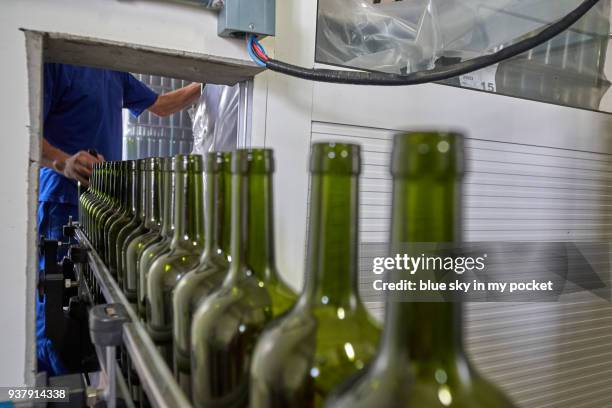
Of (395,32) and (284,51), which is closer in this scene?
(284,51)

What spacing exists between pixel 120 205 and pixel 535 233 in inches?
43.2

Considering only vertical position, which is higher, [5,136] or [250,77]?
[250,77]

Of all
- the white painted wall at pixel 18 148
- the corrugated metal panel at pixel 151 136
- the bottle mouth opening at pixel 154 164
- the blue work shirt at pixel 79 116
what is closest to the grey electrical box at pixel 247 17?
the white painted wall at pixel 18 148

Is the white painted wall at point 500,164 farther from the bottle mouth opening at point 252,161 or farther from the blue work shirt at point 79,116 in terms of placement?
the blue work shirt at point 79,116

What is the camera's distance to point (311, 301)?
349mm

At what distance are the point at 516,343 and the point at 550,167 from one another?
0.51m

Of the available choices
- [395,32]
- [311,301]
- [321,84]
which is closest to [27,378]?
[311,301]

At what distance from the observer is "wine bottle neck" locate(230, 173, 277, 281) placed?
40 centimetres

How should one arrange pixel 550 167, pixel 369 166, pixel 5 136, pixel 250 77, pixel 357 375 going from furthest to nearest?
pixel 550 167, pixel 369 166, pixel 250 77, pixel 5 136, pixel 357 375

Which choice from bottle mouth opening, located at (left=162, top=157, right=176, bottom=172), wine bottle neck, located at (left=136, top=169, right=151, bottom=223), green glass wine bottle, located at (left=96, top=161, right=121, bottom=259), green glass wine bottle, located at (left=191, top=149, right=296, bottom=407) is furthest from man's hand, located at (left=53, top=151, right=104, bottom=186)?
green glass wine bottle, located at (left=191, top=149, right=296, bottom=407)

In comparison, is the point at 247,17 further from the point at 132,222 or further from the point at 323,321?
the point at 323,321

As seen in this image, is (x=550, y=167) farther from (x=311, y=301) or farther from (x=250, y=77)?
(x=311, y=301)

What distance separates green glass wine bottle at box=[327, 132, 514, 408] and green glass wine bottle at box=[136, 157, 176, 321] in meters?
0.39

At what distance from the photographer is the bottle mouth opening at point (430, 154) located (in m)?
0.25
